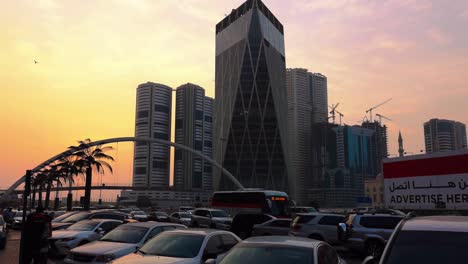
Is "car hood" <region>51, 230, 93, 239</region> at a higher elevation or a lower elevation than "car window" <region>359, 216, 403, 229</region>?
lower

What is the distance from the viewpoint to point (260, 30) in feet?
455

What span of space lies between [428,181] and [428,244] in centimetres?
1314

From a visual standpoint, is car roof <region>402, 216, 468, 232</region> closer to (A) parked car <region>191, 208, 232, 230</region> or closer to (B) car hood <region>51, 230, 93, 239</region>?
(B) car hood <region>51, 230, 93, 239</region>

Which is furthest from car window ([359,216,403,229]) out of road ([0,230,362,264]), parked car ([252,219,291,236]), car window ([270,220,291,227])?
car window ([270,220,291,227])

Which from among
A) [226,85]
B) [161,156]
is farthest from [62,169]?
[161,156]

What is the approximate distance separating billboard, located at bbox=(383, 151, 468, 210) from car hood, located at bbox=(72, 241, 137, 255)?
12097 mm

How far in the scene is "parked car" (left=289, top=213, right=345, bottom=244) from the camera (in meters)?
19.1

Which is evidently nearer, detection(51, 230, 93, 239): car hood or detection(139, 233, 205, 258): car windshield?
detection(139, 233, 205, 258): car windshield

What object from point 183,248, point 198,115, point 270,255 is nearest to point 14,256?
point 183,248

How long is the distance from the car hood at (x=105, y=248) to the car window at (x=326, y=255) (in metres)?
5.57

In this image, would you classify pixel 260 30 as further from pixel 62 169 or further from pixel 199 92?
pixel 62 169

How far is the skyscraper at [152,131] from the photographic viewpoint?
585ft

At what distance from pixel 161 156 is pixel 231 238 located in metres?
190

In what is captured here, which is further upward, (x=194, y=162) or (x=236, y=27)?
(x=236, y=27)
